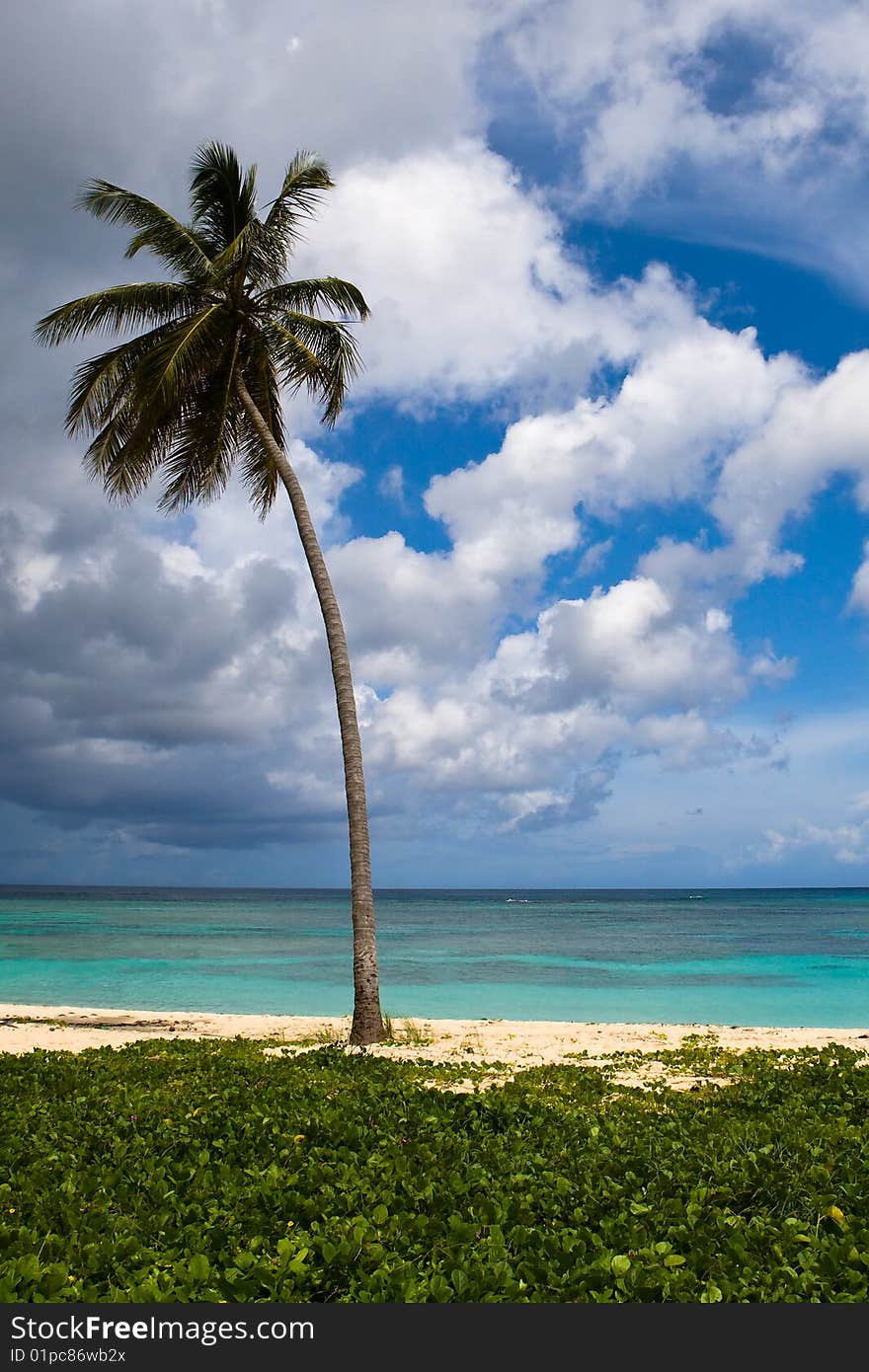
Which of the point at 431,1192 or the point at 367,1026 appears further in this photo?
→ the point at 367,1026

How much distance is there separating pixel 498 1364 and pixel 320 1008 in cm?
2251

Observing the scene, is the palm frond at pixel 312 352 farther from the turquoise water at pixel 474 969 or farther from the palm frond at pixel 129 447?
the turquoise water at pixel 474 969

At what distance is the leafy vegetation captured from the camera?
3934 mm

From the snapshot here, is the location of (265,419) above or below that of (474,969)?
above

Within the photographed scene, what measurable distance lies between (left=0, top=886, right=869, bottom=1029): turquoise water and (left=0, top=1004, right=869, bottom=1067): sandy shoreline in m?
7.19

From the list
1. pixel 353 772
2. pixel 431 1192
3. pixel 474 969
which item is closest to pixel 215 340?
pixel 353 772

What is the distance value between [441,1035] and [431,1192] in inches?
366

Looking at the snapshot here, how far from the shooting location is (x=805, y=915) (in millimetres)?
77062

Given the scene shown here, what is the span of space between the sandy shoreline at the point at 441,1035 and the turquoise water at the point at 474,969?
719 cm

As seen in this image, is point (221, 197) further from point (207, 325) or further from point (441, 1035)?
point (441, 1035)

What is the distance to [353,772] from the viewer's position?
13.7 m

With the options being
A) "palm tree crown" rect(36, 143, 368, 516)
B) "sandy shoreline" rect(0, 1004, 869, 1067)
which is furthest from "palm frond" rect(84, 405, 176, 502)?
"sandy shoreline" rect(0, 1004, 869, 1067)

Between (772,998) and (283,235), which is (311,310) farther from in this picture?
(772,998)

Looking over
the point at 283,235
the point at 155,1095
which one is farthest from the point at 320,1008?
the point at 283,235
